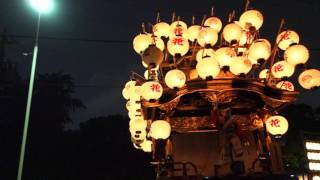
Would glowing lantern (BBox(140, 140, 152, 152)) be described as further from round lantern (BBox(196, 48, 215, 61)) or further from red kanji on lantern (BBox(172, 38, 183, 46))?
round lantern (BBox(196, 48, 215, 61))

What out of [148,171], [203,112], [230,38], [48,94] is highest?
[48,94]

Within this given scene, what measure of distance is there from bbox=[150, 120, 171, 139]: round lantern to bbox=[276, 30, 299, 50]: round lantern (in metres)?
4.06

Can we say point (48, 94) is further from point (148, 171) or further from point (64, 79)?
point (148, 171)

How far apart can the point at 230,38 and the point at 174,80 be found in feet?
6.21

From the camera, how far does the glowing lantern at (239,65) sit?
9.09m

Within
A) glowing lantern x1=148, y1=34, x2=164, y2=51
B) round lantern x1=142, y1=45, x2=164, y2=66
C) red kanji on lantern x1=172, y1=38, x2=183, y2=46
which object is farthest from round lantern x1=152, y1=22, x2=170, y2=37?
round lantern x1=142, y1=45, x2=164, y2=66

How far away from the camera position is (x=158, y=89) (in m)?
9.33

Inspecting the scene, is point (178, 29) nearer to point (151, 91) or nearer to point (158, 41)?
point (158, 41)

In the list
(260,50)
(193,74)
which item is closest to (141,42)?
(193,74)

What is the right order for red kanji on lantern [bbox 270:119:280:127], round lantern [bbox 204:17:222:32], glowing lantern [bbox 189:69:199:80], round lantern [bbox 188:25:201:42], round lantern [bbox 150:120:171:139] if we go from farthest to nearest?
round lantern [bbox 188:25:201:42] → round lantern [bbox 204:17:222:32] → red kanji on lantern [bbox 270:119:280:127] → glowing lantern [bbox 189:69:199:80] → round lantern [bbox 150:120:171:139]

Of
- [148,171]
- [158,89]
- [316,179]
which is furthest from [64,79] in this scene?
[158,89]

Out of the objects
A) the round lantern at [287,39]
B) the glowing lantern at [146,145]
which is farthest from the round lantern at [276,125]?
the glowing lantern at [146,145]

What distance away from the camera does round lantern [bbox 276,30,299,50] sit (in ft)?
33.0

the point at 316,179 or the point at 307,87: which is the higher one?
the point at 307,87
